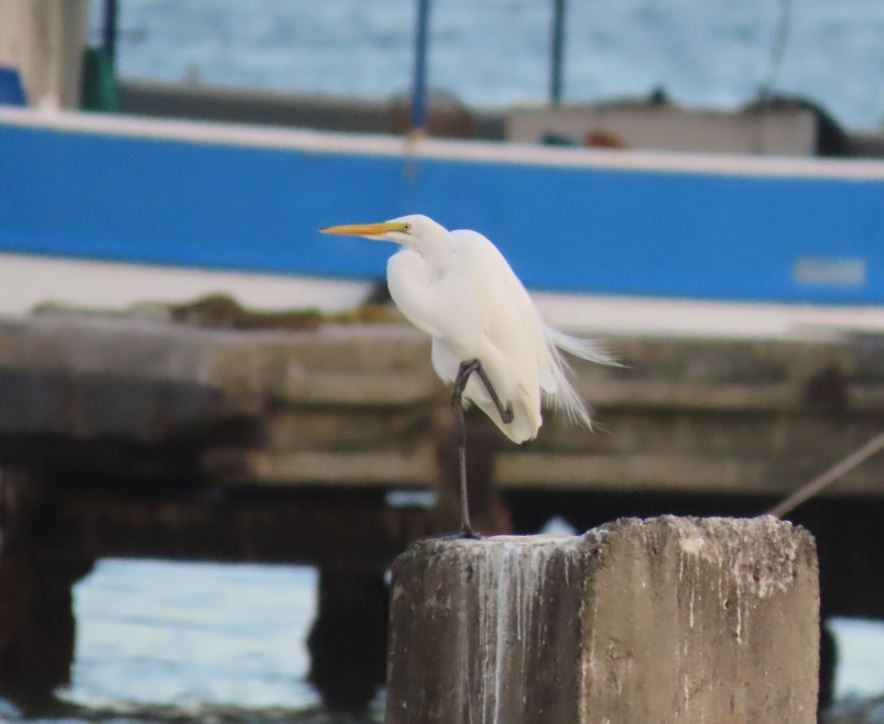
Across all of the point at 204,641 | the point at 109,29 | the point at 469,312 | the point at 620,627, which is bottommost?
the point at 204,641

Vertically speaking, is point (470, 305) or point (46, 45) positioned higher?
point (46, 45)

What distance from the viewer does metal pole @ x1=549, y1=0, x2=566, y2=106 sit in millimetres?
11914

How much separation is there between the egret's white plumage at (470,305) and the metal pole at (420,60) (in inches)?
194

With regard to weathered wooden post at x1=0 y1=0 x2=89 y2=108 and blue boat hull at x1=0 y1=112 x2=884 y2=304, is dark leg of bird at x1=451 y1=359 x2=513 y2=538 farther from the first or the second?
weathered wooden post at x1=0 y1=0 x2=89 y2=108

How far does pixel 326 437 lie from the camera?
308 inches

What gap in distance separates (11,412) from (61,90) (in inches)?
142

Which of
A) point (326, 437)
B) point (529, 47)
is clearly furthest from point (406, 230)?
point (529, 47)

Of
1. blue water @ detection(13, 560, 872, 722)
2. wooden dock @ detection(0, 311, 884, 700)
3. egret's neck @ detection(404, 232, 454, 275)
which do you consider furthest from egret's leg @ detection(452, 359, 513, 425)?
blue water @ detection(13, 560, 872, 722)

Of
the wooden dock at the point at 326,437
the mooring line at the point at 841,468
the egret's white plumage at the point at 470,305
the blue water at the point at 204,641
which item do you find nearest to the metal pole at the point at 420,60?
the wooden dock at the point at 326,437

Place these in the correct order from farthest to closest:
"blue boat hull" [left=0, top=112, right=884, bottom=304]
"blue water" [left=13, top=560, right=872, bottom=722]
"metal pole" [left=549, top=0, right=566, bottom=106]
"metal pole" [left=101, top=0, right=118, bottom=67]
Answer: "metal pole" [left=549, top=0, right=566, bottom=106], "metal pole" [left=101, top=0, right=118, bottom=67], "blue water" [left=13, top=560, right=872, bottom=722], "blue boat hull" [left=0, top=112, right=884, bottom=304]

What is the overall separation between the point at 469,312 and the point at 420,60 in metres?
5.19

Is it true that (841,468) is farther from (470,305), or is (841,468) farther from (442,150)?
(470,305)

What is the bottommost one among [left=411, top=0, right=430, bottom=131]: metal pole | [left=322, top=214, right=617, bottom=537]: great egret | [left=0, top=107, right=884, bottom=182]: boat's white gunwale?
[left=322, top=214, right=617, bottom=537]: great egret

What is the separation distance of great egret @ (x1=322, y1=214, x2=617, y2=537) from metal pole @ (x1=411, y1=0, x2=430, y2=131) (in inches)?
194
